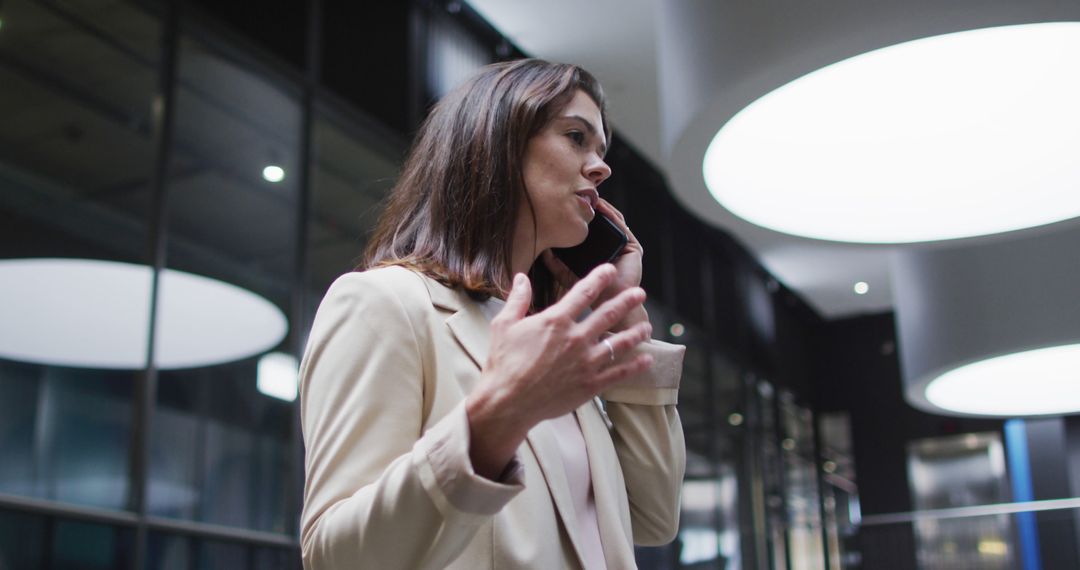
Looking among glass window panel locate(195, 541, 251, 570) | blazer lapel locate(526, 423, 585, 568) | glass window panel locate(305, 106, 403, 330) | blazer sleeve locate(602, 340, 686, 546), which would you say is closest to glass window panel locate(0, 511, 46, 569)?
glass window panel locate(195, 541, 251, 570)

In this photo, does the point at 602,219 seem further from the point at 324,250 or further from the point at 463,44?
the point at 463,44

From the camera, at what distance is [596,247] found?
218 cm

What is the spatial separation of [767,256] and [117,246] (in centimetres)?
1191

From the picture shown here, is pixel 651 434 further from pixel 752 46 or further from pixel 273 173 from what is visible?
pixel 273 173

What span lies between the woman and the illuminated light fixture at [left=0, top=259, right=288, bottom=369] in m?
4.48

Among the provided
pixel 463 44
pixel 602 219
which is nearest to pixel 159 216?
pixel 463 44

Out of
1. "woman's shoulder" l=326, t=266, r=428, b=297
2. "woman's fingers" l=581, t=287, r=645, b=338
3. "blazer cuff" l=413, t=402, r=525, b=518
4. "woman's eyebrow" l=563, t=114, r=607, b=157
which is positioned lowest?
"blazer cuff" l=413, t=402, r=525, b=518

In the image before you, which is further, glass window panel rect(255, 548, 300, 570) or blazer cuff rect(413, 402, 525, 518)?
glass window panel rect(255, 548, 300, 570)

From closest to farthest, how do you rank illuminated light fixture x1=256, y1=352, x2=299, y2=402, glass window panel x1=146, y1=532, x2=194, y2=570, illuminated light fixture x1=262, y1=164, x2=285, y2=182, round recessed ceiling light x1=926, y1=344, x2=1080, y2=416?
glass window panel x1=146, y1=532, x2=194, y2=570 → illuminated light fixture x1=256, y1=352, x2=299, y2=402 → illuminated light fixture x1=262, y1=164, x2=285, y2=182 → round recessed ceiling light x1=926, y1=344, x2=1080, y2=416

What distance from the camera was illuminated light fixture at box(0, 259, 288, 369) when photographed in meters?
5.84

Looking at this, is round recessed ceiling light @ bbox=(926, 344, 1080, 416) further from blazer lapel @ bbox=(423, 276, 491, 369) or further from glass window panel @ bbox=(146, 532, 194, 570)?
blazer lapel @ bbox=(423, 276, 491, 369)

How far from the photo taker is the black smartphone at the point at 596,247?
216 centimetres

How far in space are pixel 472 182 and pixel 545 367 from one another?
0.63 meters

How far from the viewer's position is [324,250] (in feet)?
27.2
